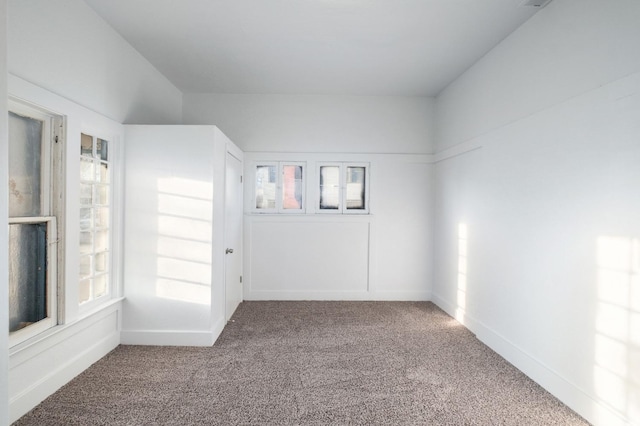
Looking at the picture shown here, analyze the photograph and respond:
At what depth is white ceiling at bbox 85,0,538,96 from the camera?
2830 millimetres

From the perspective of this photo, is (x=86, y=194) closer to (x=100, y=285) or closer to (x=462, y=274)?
(x=100, y=285)

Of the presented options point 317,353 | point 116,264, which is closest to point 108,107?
point 116,264

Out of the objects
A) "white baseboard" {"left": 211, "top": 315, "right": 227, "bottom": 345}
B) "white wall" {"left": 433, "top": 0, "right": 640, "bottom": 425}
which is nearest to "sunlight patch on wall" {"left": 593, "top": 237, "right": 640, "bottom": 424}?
"white wall" {"left": 433, "top": 0, "right": 640, "bottom": 425}

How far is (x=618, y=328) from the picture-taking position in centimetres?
213

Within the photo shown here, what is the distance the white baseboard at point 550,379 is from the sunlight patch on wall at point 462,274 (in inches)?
8.2

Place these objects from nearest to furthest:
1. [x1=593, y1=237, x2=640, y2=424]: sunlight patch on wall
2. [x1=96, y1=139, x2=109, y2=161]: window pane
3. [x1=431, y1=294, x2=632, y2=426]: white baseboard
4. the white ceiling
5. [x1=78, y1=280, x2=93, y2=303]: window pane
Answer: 1. [x1=593, y1=237, x2=640, y2=424]: sunlight patch on wall
2. [x1=431, y1=294, x2=632, y2=426]: white baseboard
3. the white ceiling
4. [x1=78, y1=280, x2=93, y2=303]: window pane
5. [x1=96, y1=139, x2=109, y2=161]: window pane

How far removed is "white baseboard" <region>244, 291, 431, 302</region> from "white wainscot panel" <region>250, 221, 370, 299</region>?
1cm

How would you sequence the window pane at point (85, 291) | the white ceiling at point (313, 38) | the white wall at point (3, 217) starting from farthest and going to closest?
1. the window pane at point (85, 291)
2. the white ceiling at point (313, 38)
3. the white wall at point (3, 217)

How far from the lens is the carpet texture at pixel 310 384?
90.5 inches

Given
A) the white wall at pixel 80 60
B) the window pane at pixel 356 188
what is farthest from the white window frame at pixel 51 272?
the window pane at pixel 356 188

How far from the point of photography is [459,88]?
4301mm

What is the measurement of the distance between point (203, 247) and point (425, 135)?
3.42 metres

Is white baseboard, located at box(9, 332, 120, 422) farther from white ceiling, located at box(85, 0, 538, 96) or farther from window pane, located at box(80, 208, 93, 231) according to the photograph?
white ceiling, located at box(85, 0, 538, 96)

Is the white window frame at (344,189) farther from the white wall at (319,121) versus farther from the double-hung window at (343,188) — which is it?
the white wall at (319,121)
